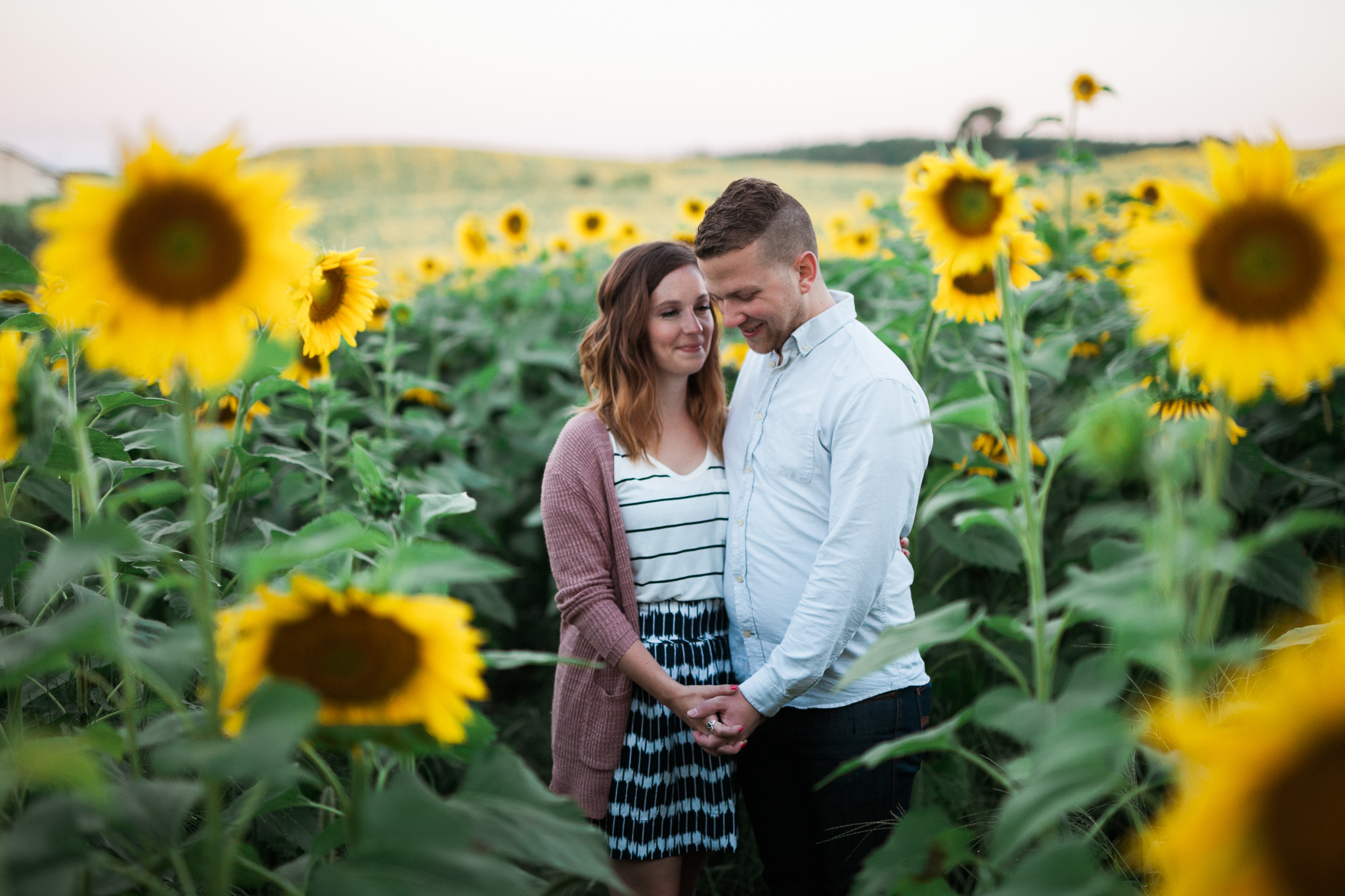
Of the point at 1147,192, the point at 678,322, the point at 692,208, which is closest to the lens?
the point at 678,322

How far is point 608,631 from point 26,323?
139 centimetres

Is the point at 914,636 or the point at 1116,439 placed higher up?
the point at 1116,439

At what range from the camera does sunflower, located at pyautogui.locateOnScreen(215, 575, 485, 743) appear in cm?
100

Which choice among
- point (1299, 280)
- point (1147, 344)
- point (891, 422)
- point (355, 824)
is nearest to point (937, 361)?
point (1147, 344)

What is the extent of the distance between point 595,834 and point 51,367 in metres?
1.73

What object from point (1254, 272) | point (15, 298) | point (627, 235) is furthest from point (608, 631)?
point (627, 235)

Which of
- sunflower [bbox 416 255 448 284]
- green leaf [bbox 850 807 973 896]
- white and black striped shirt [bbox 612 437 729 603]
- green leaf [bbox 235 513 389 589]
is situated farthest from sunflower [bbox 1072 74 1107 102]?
sunflower [bbox 416 255 448 284]

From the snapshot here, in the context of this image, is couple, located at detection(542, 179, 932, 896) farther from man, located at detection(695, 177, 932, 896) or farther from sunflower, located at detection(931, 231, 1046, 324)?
sunflower, located at detection(931, 231, 1046, 324)

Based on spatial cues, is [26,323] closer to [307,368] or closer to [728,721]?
[307,368]

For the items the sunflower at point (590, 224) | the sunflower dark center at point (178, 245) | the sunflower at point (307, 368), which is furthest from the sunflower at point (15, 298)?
the sunflower at point (590, 224)

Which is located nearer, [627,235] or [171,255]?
[171,255]

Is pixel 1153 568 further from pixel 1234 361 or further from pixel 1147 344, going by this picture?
pixel 1147 344

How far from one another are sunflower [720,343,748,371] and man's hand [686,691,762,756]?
1314mm

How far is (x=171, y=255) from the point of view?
988mm
